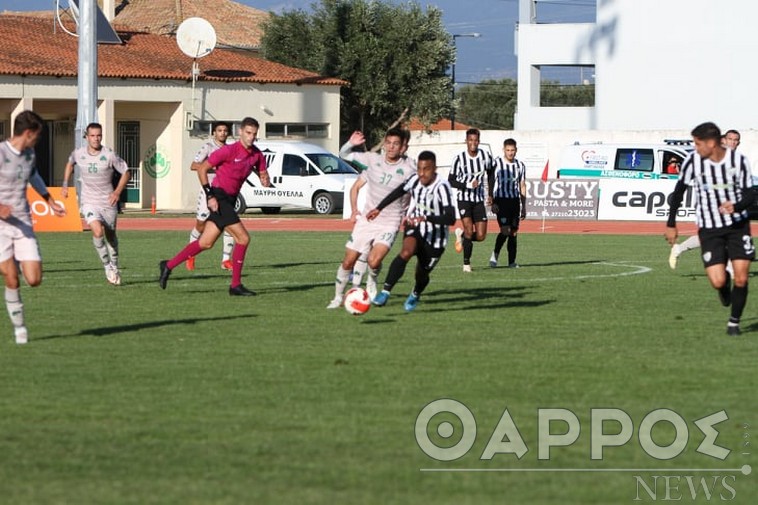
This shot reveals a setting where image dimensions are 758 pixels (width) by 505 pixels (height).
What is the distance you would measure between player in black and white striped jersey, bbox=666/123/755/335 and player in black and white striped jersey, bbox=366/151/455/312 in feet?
8.51

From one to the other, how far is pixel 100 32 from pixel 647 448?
40877 millimetres

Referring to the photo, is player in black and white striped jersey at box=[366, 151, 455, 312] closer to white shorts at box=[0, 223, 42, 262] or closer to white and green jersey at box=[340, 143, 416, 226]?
white and green jersey at box=[340, 143, 416, 226]

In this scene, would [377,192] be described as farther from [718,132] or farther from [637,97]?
[637,97]

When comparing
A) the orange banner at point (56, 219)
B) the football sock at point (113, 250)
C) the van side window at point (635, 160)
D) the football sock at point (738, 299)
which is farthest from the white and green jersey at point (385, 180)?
the van side window at point (635, 160)

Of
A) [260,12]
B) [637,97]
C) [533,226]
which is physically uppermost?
[260,12]

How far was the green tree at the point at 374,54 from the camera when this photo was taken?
60781 millimetres

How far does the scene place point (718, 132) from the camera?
12.4 m

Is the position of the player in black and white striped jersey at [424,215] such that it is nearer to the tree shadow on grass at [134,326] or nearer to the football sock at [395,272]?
the football sock at [395,272]

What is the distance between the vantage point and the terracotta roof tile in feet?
155

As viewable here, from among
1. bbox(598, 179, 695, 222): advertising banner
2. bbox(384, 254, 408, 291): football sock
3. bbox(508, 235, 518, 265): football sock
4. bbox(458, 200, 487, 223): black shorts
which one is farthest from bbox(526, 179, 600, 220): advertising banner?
bbox(384, 254, 408, 291): football sock

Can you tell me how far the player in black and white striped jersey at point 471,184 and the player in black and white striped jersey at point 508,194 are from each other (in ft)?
3.07

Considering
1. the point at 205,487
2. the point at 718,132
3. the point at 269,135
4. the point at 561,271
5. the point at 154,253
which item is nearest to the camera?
the point at 205,487

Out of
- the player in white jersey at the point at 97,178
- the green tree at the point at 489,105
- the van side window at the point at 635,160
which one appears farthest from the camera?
the green tree at the point at 489,105

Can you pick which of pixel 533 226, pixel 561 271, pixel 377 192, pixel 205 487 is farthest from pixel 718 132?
pixel 533 226
